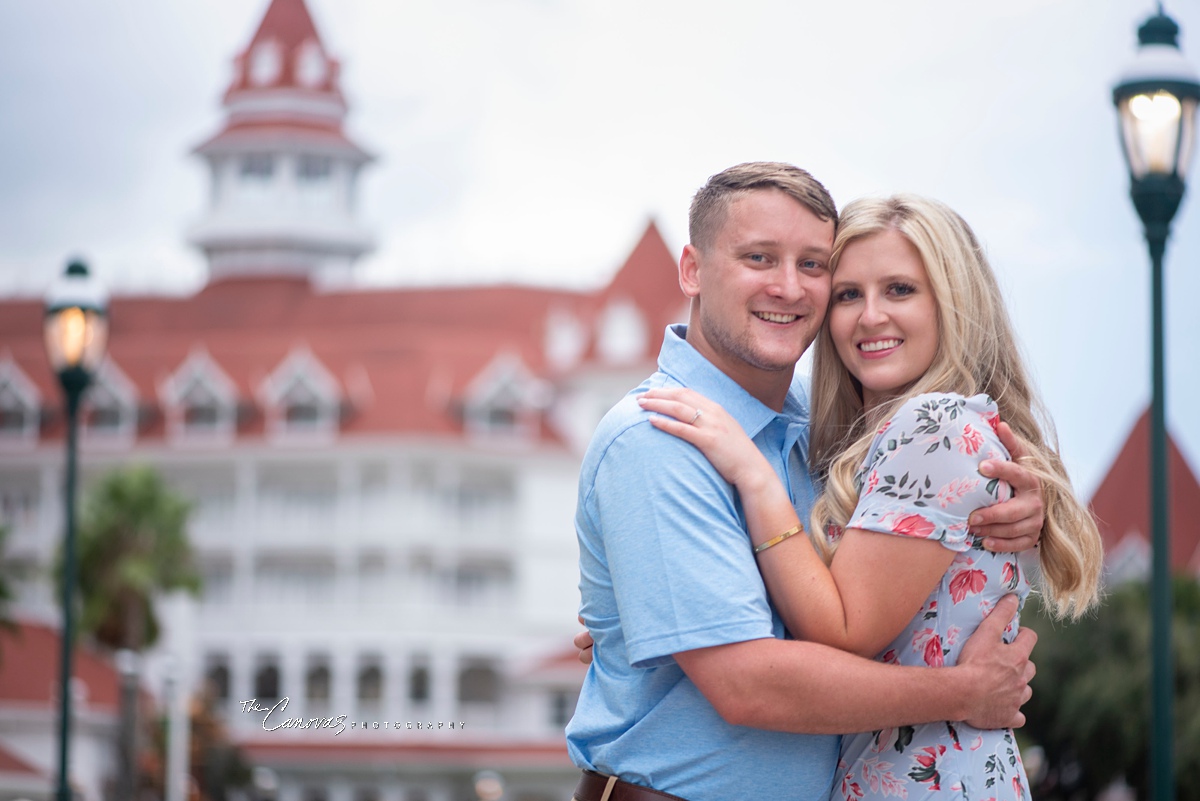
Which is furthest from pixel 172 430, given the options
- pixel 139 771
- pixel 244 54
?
pixel 139 771

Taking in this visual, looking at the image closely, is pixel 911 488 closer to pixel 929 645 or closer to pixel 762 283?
pixel 929 645

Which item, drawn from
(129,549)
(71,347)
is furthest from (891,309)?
(129,549)

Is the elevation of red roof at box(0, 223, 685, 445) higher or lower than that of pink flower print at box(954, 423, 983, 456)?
lower

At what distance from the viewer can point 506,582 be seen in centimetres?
6506

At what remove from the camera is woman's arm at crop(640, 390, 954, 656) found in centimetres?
326

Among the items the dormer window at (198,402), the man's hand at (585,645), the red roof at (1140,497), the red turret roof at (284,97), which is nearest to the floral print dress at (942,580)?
the man's hand at (585,645)

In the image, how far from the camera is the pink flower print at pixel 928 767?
330cm

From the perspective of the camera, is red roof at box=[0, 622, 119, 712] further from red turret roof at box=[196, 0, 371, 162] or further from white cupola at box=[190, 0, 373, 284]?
red turret roof at box=[196, 0, 371, 162]

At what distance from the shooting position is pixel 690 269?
361 cm

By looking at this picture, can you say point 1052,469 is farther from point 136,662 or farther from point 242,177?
point 242,177

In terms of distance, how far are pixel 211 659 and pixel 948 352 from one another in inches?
2502

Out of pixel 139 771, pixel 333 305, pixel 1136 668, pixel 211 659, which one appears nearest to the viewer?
pixel 1136 668

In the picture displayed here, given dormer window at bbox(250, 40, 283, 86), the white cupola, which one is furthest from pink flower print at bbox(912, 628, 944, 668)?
dormer window at bbox(250, 40, 283, 86)

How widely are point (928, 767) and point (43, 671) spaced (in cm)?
4934
